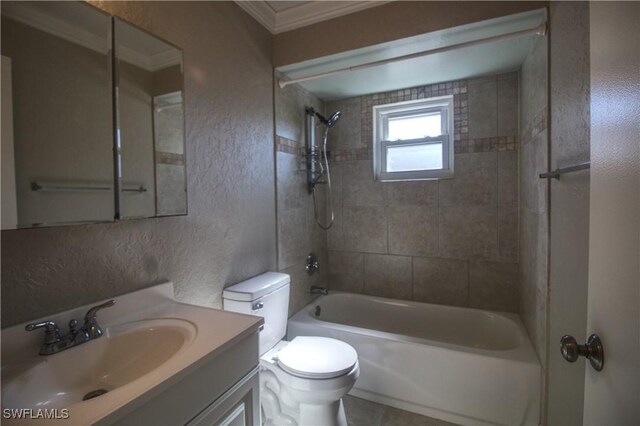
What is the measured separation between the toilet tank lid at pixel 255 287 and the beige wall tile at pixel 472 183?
151 cm

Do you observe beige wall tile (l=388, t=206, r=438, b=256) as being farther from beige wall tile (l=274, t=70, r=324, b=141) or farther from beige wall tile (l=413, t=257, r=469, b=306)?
beige wall tile (l=274, t=70, r=324, b=141)

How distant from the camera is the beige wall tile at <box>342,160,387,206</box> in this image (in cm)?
266

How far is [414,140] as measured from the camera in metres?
2.60

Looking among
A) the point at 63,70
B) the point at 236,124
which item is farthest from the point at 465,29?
the point at 63,70

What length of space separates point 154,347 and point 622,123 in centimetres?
137

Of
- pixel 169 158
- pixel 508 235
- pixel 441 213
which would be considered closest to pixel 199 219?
pixel 169 158

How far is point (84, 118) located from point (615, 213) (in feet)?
4.76

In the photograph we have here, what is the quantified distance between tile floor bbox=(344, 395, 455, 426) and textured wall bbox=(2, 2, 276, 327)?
41.2 inches

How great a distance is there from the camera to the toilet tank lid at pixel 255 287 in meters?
1.57

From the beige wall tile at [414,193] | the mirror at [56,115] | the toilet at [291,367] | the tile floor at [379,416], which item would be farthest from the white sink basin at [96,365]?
the beige wall tile at [414,193]

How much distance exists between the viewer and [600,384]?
0.57 meters

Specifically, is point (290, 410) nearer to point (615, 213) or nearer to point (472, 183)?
point (615, 213)

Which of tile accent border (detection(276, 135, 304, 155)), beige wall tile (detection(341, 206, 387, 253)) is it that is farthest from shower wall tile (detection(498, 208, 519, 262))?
tile accent border (detection(276, 135, 304, 155))

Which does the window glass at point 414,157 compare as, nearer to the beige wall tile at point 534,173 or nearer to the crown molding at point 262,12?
the beige wall tile at point 534,173
